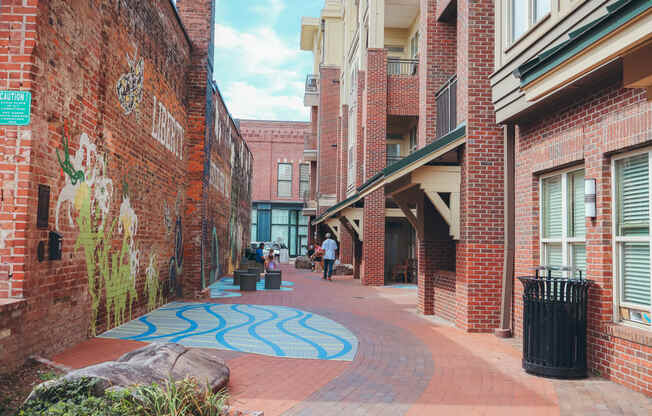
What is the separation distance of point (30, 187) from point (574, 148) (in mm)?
6628

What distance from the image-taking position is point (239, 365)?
6648mm

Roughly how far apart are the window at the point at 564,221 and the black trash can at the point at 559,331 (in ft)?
2.91

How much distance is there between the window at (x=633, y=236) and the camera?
5.92m

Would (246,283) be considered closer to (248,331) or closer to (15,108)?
(248,331)

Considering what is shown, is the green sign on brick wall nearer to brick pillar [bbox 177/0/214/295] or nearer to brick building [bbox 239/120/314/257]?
brick pillar [bbox 177/0/214/295]

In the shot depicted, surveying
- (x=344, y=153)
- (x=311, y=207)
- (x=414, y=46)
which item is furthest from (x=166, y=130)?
(x=311, y=207)

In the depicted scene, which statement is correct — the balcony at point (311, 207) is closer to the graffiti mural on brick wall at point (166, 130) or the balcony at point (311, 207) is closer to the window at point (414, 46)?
the window at point (414, 46)

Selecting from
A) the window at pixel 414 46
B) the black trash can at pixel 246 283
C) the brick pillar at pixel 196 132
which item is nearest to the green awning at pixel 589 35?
the brick pillar at pixel 196 132

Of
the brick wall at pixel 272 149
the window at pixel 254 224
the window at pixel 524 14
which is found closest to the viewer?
the window at pixel 524 14

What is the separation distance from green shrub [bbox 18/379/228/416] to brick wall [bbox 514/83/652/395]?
14.5ft

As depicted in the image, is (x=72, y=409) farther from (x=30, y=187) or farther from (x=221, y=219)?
(x=221, y=219)

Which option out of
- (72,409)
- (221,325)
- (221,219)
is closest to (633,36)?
(72,409)

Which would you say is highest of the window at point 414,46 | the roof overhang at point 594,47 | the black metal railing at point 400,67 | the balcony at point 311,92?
the balcony at point 311,92

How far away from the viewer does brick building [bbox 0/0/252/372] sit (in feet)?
18.9
